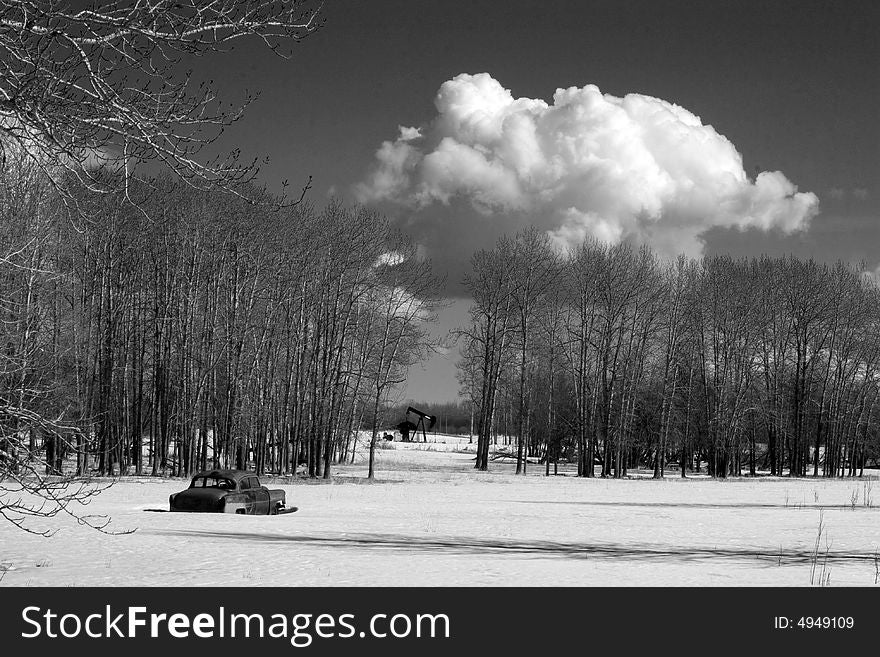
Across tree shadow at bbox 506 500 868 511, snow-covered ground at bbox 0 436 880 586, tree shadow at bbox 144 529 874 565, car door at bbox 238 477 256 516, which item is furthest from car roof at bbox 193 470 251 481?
tree shadow at bbox 506 500 868 511

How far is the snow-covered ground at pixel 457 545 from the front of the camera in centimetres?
1134

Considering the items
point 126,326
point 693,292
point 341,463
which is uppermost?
point 693,292

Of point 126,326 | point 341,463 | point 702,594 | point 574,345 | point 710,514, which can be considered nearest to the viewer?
point 702,594

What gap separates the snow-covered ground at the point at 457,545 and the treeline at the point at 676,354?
2212 centimetres

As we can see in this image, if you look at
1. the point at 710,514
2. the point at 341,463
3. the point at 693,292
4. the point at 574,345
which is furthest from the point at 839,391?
the point at 710,514

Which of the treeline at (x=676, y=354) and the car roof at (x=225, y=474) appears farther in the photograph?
the treeline at (x=676, y=354)

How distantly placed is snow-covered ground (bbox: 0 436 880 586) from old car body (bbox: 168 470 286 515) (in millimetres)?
666

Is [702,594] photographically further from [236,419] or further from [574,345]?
[574,345]

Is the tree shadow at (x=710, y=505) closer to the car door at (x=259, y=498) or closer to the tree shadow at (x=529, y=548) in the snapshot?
the car door at (x=259, y=498)

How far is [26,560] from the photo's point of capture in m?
12.9

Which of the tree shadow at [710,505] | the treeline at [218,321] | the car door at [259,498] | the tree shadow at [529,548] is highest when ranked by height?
the treeline at [218,321]

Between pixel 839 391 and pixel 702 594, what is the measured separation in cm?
5791

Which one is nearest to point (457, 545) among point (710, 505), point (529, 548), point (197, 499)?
point (529, 548)

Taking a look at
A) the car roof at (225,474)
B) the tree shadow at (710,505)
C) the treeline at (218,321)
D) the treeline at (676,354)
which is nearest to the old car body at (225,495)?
the car roof at (225,474)
